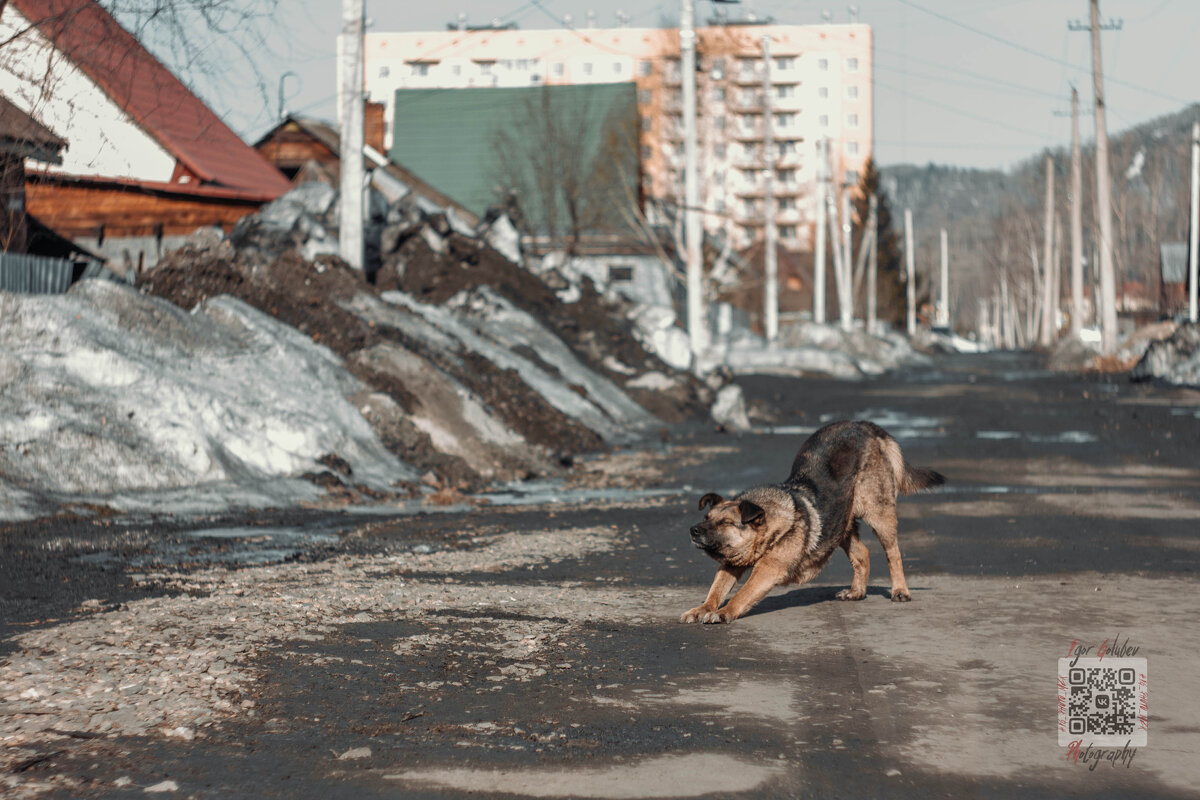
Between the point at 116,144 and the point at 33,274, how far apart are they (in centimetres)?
187

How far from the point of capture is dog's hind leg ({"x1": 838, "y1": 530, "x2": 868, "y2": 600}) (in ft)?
27.8

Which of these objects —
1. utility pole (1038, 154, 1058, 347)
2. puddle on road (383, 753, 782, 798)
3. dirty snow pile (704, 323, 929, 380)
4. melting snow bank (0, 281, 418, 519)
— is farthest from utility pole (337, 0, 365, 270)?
utility pole (1038, 154, 1058, 347)

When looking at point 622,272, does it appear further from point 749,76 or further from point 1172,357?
point 749,76

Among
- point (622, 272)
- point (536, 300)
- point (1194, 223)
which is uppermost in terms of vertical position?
point (1194, 223)

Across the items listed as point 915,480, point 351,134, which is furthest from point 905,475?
point 351,134

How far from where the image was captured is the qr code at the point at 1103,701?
5.30 meters

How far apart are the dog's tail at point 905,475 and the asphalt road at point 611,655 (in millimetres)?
695

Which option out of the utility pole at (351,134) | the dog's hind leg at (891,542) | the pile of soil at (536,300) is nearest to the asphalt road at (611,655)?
the dog's hind leg at (891,542)

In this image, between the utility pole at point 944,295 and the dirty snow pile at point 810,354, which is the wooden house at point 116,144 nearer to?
the dirty snow pile at point 810,354

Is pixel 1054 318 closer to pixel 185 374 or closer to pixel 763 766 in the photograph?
pixel 185 374

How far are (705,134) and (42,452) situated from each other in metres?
50.3

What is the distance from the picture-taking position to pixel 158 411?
46.6 feet

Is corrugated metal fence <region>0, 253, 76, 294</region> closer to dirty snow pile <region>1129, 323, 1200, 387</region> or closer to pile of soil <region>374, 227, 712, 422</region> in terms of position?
pile of soil <region>374, 227, 712, 422</region>

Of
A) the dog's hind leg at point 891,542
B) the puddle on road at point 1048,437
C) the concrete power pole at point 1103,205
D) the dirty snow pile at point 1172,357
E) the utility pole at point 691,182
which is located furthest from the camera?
the concrete power pole at point 1103,205
